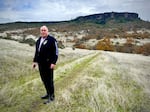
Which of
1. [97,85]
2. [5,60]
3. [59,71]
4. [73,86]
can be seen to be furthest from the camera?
[5,60]

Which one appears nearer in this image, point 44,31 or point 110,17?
point 44,31

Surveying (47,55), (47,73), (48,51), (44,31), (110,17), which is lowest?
(110,17)

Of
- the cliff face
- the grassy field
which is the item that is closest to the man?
the grassy field

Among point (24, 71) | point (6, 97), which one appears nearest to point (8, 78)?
point (24, 71)

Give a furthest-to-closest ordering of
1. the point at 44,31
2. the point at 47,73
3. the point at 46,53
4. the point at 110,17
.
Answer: the point at 110,17 → the point at 47,73 → the point at 46,53 → the point at 44,31

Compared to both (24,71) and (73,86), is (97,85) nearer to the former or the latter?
(73,86)

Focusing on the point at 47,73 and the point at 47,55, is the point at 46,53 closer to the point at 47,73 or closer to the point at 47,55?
the point at 47,55

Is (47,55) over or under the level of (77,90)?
over

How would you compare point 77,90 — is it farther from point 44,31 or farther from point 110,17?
point 110,17

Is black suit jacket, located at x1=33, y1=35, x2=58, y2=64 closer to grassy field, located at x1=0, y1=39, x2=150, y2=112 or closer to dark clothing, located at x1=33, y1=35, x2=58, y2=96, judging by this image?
dark clothing, located at x1=33, y1=35, x2=58, y2=96

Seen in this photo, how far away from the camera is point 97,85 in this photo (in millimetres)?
13680

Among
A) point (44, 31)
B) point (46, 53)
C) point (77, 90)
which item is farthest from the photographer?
point (77, 90)

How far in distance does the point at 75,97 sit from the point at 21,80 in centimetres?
443

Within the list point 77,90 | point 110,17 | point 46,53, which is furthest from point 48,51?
point 110,17
